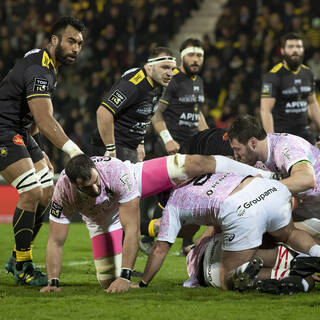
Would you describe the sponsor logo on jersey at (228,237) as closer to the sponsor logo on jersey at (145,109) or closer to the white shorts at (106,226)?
the white shorts at (106,226)

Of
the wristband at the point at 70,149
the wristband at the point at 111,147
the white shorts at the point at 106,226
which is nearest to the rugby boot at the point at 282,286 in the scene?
the white shorts at the point at 106,226

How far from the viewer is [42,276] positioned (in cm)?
587

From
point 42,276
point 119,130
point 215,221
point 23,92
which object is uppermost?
point 23,92

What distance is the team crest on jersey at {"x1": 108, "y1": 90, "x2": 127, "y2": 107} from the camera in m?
7.00

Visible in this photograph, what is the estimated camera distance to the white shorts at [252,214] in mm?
5148

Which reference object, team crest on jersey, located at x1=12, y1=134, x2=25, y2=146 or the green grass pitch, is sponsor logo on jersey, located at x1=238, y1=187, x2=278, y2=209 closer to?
the green grass pitch

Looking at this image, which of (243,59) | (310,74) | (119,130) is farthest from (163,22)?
Result: (119,130)

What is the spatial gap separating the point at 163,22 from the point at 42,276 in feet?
37.5

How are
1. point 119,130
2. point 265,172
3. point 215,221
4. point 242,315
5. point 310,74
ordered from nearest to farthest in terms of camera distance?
point 242,315
point 215,221
point 265,172
point 119,130
point 310,74

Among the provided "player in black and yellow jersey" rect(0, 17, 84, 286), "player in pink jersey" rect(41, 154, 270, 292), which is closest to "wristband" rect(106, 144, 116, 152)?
"player in black and yellow jersey" rect(0, 17, 84, 286)

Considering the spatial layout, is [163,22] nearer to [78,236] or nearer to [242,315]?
[78,236]

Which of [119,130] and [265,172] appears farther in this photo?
[119,130]

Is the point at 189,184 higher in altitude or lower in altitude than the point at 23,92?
lower

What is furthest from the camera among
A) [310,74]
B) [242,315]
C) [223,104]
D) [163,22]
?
[163,22]
